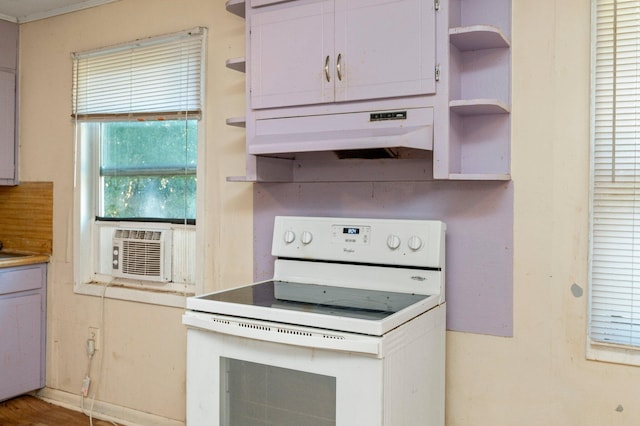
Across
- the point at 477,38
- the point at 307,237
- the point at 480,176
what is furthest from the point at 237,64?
the point at 480,176

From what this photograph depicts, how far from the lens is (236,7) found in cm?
239

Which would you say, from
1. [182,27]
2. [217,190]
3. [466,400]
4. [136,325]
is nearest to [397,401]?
[466,400]

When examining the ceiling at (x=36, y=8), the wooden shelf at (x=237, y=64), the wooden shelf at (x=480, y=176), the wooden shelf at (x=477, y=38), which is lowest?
the wooden shelf at (x=480, y=176)

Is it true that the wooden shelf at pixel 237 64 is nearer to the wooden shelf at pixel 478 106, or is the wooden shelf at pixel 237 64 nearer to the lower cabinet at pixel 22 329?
the wooden shelf at pixel 478 106

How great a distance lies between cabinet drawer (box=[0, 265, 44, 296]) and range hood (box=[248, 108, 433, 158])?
1684 millimetres

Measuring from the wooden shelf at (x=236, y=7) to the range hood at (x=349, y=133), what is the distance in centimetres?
51

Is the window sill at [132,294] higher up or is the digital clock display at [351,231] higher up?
the digital clock display at [351,231]

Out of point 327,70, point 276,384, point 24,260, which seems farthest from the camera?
point 24,260

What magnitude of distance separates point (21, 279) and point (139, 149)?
38.3 inches

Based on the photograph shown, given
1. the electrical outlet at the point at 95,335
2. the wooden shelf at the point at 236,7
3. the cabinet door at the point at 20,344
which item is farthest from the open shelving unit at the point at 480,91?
the cabinet door at the point at 20,344

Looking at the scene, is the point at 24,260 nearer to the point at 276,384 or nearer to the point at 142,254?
the point at 142,254

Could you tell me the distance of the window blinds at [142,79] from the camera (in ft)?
9.10

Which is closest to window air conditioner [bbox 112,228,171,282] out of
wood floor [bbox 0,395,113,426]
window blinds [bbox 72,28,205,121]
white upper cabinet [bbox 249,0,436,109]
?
window blinds [bbox 72,28,205,121]

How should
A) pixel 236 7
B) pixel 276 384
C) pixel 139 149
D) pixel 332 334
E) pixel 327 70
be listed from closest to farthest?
1. pixel 332 334
2. pixel 276 384
3. pixel 327 70
4. pixel 236 7
5. pixel 139 149
